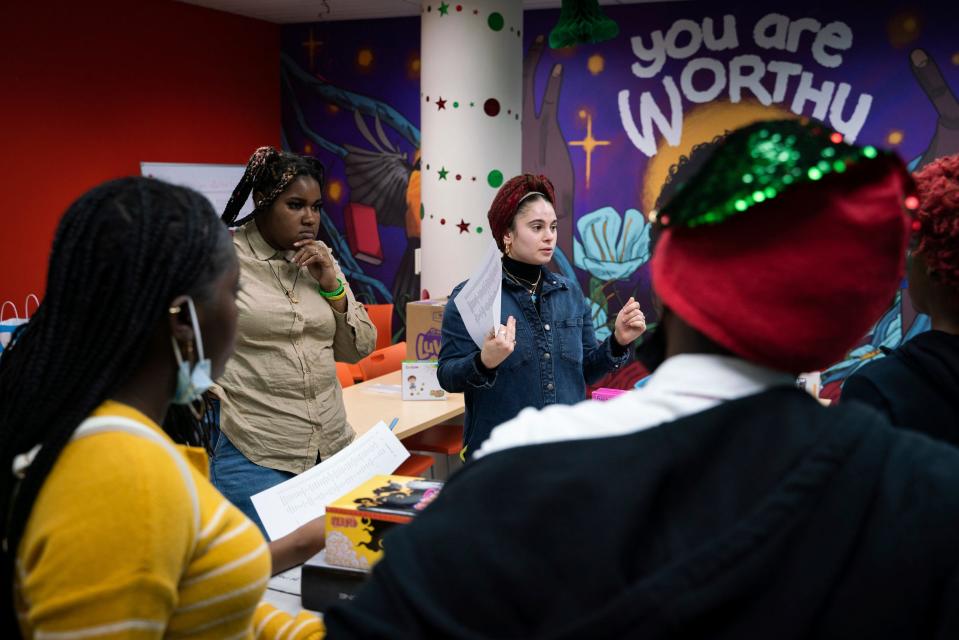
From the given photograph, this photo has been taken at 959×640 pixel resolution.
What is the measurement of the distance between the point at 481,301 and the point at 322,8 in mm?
4494

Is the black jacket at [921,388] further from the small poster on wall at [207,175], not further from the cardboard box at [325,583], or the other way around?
the small poster on wall at [207,175]

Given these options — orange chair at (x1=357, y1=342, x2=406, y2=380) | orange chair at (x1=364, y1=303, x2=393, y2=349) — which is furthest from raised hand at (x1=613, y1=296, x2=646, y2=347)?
orange chair at (x1=364, y1=303, x2=393, y2=349)

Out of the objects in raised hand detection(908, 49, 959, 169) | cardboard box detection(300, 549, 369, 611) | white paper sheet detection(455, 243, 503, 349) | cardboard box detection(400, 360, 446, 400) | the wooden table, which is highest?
raised hand detection(908, 49, 959, 169)

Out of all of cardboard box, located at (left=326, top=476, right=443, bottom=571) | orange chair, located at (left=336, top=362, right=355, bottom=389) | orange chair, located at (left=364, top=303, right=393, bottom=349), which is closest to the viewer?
cardboard box, located at (left=326, top=476, right=443, bottom=571)

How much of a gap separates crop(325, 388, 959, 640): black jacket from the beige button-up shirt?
182 centimetres

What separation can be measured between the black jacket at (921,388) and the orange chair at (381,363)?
3.75m

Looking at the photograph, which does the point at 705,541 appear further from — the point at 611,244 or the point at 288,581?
the point at 611,244

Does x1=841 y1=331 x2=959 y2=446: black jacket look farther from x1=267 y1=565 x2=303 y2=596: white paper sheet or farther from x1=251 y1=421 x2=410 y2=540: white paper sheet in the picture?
x1=267 y1=565 x2=303 y2=596: white paper sheet

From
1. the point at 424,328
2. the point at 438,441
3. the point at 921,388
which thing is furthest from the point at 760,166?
the point at 438,441

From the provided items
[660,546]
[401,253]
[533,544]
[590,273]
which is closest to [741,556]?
[660,546]

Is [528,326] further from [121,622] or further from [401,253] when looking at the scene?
[401,253]

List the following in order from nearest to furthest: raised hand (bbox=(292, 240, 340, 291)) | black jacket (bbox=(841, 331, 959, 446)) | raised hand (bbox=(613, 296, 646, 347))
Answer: black jacket (bbox=(841, 331, 959, 446)), raised hand (bbox=(292, 240, 340, 291)), raised hand (bbox=(613, 296, 646, 347))

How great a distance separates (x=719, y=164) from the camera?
0.81m

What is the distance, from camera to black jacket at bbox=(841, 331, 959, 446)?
4.11 feet
